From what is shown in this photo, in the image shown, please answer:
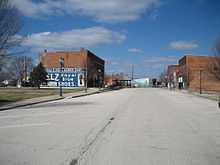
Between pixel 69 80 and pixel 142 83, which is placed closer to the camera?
pixel 69 80

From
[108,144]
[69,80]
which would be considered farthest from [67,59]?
[108,144]

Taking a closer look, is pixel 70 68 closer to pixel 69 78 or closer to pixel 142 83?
pixel 69 78

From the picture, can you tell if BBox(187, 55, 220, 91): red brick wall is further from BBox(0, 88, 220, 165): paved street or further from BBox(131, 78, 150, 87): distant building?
BBox(131, 78, 150, 87): distant building

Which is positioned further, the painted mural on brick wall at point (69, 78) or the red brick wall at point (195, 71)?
the red brick wall at point (195, 71)

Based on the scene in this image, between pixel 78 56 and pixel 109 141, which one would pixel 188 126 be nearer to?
pixel 109 141

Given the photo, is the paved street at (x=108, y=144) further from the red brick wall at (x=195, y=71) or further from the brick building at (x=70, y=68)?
the red brick wall at (x=195, y=71)

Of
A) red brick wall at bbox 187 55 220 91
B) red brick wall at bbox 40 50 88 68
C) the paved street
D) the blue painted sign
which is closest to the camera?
the paved street

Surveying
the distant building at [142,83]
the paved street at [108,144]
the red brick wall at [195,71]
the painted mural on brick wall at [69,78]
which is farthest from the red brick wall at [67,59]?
the distant building at [142,83]

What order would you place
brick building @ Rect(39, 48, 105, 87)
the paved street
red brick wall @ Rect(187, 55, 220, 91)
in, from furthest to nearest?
brick building @ Rect(39, 48, 105, 87) < red brick wall @ Rect(187, 55, 220, 91) < the paved street

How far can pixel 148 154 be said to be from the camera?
4.98 metres

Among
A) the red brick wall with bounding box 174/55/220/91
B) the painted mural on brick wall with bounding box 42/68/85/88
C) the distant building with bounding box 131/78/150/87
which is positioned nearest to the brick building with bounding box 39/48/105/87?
the painted mural on brick wall with bounding box 42/68/85/88

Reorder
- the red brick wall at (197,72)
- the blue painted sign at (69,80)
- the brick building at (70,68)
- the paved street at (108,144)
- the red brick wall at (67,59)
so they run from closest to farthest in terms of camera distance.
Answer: the paved street at (108,144)
the red brick wall at (197,72)
the blue painted sign at (69,80)
the brick building at (70,68)
the red brick wall at (67,59)

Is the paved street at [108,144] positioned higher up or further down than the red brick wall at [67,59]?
further down

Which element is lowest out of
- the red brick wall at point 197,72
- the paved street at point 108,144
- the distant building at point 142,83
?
the paved street at point 108,144
